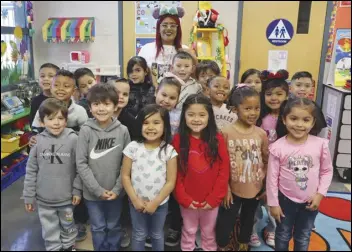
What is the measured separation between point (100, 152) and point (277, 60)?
2380mm

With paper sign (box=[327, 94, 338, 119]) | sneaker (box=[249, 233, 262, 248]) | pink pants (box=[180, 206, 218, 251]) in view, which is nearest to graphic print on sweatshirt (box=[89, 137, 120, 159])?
pink pants (box=[180, 206, 218, 251])

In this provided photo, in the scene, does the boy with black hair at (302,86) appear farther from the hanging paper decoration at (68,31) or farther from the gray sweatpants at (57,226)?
the hanging paper decoration at (68,31)

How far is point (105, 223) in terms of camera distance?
141cm

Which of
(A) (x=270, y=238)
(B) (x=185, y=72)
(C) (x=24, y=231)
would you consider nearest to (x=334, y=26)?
(B) (x=185, y=72)

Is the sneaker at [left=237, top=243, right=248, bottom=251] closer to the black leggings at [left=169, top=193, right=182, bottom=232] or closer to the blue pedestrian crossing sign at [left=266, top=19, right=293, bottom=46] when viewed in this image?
the black leggings at [left=169, top=193, right=182, bottom=232]

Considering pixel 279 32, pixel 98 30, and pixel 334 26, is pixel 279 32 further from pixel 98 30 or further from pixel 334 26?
pixel 98 30

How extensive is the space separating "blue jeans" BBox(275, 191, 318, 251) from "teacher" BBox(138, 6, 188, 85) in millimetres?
959

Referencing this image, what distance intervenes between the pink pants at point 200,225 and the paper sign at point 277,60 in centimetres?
214

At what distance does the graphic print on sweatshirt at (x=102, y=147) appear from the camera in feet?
4.24

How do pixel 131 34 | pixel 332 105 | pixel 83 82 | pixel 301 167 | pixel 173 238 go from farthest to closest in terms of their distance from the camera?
pixel 131 34
pixel 332 105
pixel 83 82
pixel 173 238
pixel 301 167

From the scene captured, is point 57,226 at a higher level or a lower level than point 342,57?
lower

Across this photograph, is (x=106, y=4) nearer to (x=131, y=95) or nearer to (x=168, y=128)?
(x=131, y=95)

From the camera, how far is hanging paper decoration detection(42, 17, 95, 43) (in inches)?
124

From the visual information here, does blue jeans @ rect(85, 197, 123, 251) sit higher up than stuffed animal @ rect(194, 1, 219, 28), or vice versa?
stuffed animal @ rect(194, 1, 219, 28)
